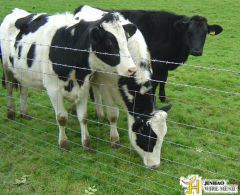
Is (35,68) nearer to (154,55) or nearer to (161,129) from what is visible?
(161,129)

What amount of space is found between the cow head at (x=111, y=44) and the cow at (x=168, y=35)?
2.51 m

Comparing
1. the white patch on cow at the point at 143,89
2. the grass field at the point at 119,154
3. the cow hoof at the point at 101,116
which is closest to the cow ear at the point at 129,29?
the white patch on cow at the point at 143,89

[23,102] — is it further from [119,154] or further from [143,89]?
[143,89]

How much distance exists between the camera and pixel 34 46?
5.07 meters

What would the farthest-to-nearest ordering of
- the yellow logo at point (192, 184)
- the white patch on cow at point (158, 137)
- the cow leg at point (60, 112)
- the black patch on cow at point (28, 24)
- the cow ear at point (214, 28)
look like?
the cow ear at point (214, 28)
the black patch on cow at point (28, 24)
the cow leg at point (60, 112)
the white patch on cow at point (158, 137)
the yellow logo at point (192, 184)

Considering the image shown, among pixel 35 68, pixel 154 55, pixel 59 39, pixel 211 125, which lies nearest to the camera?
pixel 59 39

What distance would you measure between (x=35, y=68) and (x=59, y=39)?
72cm

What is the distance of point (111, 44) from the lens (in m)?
4.23

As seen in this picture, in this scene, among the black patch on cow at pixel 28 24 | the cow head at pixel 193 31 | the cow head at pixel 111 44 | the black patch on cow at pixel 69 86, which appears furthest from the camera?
the cow head at pixel 193 31

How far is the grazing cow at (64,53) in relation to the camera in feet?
13.9

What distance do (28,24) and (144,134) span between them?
9.99 ft

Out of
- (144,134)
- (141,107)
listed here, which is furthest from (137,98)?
(144,134)

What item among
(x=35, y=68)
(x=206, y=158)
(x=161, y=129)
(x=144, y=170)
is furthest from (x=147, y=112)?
(x=35, y=68)

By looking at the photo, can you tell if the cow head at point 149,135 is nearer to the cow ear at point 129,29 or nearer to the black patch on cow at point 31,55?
the cow ear at point 129,29
